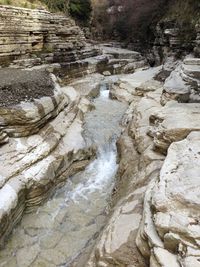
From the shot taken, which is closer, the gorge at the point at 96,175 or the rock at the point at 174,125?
the gorge at the point at 96,175

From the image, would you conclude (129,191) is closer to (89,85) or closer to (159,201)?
(159,201)

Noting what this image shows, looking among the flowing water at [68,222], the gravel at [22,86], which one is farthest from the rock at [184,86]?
the gravel at [22,86]

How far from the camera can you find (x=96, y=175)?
7246 millimetres

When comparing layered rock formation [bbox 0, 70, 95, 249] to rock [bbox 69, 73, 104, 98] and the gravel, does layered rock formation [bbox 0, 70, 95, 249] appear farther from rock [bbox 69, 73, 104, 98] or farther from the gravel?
rock [bbox 69, 73, 104, 98]

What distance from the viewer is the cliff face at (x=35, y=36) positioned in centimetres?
1130

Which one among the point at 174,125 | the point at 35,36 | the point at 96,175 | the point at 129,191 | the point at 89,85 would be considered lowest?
the point at 96,175

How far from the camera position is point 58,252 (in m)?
5.07

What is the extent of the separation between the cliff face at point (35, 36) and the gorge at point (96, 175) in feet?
0.31

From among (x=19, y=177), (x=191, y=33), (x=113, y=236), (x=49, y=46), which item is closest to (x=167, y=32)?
(x=191, y=33)

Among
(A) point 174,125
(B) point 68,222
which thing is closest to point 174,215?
(A) point 174,125

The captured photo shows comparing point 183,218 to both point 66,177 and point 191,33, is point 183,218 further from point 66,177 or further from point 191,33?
point 191,33

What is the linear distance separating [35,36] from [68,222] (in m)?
9.08

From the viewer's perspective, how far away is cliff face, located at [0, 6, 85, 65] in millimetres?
11305

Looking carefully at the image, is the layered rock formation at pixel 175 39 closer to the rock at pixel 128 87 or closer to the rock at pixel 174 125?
the rock at pixel 128 87
